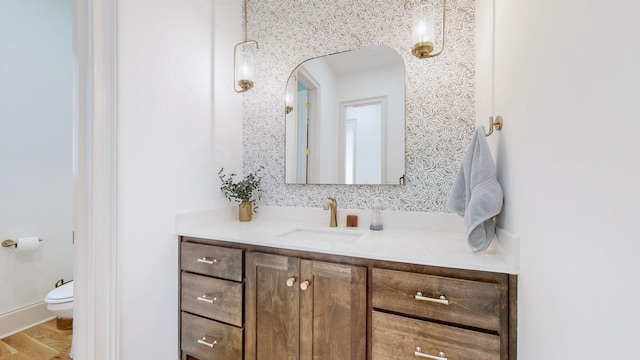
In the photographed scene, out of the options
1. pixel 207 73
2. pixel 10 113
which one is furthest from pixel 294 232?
pixel 10 113

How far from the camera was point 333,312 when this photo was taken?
1109 mm

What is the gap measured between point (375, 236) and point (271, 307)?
64 centimetres

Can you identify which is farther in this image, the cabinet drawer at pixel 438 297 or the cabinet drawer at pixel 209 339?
the cabinet drawer at pixel 209 339

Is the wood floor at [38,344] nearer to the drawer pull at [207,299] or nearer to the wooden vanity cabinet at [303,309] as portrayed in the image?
the drawer pull at [207,299]

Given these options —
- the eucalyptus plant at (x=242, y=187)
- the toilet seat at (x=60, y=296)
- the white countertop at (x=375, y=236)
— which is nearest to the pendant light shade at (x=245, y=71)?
the eucalyptus plant at (x=242, y=187)

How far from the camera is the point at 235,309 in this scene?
1.30 metres

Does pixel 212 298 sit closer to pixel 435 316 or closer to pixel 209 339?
pixel 209 339

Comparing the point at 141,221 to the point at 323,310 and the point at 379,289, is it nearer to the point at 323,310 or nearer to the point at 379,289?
the point at 323,310

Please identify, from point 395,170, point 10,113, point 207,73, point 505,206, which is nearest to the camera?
point 505,206

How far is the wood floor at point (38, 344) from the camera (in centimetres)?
165

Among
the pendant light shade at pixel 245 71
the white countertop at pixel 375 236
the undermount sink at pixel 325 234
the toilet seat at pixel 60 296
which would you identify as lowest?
the toilet seat at pixel 60 296

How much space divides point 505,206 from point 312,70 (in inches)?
55.9

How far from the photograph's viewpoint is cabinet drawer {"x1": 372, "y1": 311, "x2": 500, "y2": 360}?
0.90m

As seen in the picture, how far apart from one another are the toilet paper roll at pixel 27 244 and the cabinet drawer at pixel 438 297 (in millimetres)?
2630
